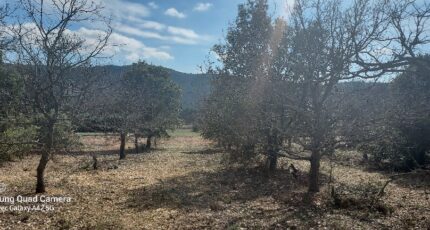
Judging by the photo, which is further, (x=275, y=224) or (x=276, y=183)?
(x=276, y=183)

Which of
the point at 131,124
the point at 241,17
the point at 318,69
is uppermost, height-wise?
the point at 241,17

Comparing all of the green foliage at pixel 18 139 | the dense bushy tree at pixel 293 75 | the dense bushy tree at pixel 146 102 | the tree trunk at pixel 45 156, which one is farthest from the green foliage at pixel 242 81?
the green foliage at pixel 18 139

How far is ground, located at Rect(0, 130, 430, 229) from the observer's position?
1010 centimetres

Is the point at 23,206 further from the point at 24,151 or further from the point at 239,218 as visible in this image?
the point at 24,151

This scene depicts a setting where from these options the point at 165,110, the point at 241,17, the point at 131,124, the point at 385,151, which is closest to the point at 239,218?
the point at 241,17

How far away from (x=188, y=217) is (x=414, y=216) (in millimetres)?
6061

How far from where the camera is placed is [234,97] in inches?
652

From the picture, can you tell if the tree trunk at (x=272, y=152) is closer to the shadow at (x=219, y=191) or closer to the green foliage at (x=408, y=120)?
the shadow at (x=219, y=191)

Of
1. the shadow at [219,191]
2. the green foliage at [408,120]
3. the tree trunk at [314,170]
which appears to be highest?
the green foliage at [408,120]

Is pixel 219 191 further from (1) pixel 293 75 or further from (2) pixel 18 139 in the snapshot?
(2) pixel 18 139

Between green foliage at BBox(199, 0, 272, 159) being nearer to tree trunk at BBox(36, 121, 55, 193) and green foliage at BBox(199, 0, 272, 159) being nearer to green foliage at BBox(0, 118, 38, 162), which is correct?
tree trunk at BBox(36, 121, 55, 193)

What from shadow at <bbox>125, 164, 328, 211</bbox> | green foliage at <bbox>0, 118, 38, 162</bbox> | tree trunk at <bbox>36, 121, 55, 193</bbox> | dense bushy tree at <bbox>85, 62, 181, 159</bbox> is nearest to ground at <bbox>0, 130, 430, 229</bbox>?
shadow at <bbox>125, 164, 328, 211</bbox>

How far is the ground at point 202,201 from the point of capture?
1010cm

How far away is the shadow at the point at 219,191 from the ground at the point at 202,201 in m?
0.03
